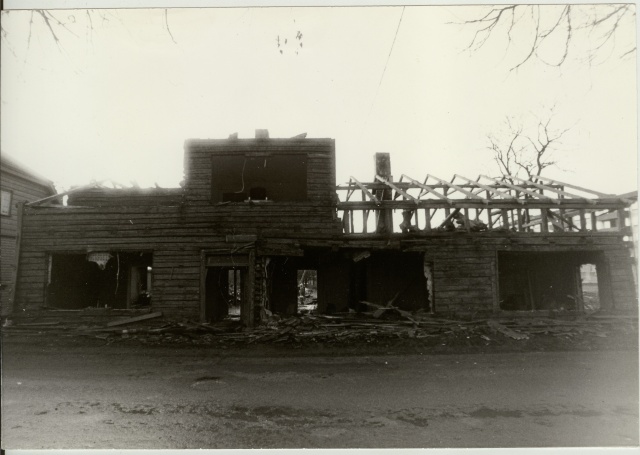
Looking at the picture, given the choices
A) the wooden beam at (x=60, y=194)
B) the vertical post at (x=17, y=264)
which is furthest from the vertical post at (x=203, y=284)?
the vertical post at (x=17, y=264)

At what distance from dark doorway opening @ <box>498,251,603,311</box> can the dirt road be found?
331 inches

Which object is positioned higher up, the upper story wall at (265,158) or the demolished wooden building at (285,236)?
the upper story wall at (265,158)

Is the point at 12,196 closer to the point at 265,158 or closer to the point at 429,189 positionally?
the point at 265,158

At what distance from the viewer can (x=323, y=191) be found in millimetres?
15852

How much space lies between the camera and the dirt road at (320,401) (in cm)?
580

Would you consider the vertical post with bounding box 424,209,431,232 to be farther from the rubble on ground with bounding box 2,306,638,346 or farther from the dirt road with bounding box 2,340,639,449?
the dirt road with bounding box 2,340,639,449

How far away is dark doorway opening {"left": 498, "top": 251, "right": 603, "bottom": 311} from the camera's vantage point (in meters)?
19.2

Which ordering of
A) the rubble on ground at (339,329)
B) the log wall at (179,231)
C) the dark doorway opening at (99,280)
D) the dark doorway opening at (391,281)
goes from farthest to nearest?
the dark doorway opening at (99,280)
the dark doorway opening at (391,281)
the log wall at (179,231)
the rubble on ground at (339,329)

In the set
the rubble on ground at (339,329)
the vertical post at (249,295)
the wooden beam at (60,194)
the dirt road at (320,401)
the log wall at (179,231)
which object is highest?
the wooden beam at (60,194)

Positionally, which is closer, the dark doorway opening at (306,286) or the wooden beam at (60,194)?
the wooden beam at (60,194)

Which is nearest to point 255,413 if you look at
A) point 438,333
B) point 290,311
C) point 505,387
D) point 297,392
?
point 297,392

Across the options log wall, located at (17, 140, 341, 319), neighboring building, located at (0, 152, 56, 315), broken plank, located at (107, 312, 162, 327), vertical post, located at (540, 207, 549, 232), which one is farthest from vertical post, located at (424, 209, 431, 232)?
neighboring building, located at (0, 152, 56, 315)

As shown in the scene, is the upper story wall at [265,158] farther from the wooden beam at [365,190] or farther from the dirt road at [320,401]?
the dirt road at [320,401]

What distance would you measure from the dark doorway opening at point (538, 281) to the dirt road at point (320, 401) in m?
8.40
